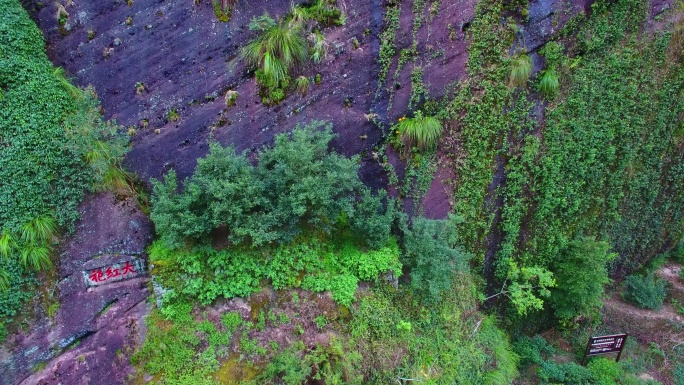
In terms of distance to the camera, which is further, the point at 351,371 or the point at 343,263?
the point at 343,263

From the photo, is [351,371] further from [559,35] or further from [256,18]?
[559,35]

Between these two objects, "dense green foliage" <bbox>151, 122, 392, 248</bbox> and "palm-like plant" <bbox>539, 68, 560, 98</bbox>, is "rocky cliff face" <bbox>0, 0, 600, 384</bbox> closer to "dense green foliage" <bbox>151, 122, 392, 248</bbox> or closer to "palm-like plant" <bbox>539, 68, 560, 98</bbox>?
"palm-like plant" <bbox>539, 68, 560, 98</bbox>

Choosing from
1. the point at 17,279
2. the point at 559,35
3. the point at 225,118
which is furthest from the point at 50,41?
the point at 559,35

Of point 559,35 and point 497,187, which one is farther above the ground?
point 559,35

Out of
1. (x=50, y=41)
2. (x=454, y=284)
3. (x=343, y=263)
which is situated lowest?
(x=454, y=284)

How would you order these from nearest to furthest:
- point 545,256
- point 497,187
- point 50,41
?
point 50,41 → point 497,187 → point 545,256

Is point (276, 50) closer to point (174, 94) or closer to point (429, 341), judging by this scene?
point (174, 94)

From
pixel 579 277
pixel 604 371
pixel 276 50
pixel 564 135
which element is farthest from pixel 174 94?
pixel 604 371

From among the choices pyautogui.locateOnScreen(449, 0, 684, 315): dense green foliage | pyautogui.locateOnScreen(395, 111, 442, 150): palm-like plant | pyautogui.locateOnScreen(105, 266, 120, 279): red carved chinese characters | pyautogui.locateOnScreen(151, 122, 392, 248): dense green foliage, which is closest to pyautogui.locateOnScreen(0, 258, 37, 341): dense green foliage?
pyautogui.locateOnScreen(105, 266, 120, 279): red carved chinese characters
